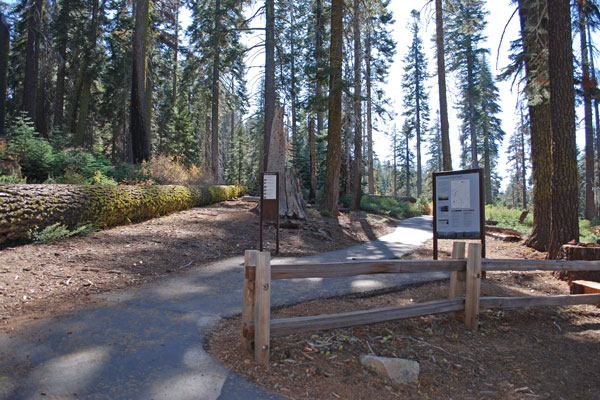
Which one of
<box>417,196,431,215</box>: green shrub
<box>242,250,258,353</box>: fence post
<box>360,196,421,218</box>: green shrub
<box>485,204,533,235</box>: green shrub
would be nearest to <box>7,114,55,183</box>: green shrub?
<box>242,250,258,353</box>: fence post

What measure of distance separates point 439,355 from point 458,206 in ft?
11.8

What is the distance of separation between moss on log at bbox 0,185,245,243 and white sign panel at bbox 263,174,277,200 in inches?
146

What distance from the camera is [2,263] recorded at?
5.36 metres

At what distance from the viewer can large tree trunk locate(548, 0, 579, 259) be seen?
775cm

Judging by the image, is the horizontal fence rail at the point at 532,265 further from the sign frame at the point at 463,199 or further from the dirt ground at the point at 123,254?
the dirt ground at the point at 123,254

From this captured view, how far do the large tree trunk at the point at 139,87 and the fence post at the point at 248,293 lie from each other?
46.3 feet

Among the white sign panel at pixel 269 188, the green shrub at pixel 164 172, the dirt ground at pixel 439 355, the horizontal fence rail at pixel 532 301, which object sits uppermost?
the green shrub at pixel 164 172

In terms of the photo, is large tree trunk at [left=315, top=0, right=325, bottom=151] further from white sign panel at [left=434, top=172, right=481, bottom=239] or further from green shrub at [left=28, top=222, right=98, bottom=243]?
green shrub at [left=28, top=222, right=98, bottom=243]

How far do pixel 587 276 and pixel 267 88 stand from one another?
46.2ft

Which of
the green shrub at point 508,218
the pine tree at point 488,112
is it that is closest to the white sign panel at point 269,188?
the green shrub at point 508,218

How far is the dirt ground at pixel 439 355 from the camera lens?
10.7ft

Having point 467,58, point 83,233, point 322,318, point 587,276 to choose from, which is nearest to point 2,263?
point 83,233

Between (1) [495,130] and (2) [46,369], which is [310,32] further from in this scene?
(1) [495,130]

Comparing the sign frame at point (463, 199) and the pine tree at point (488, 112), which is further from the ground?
the pine tree at point (488, 112)
